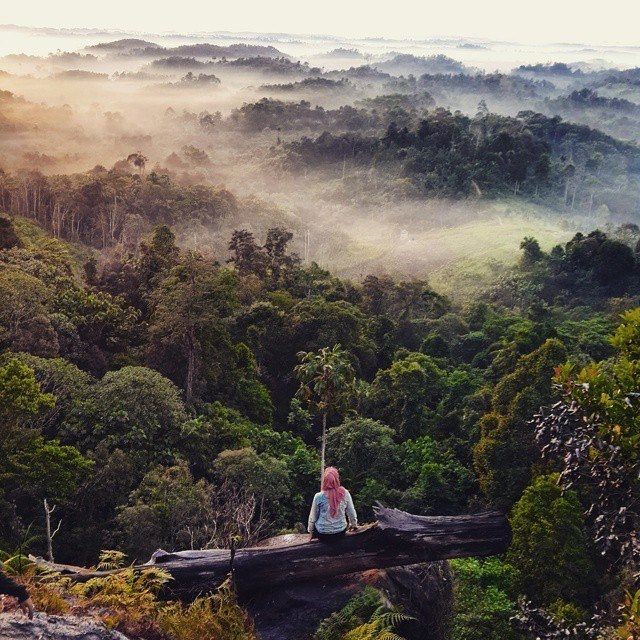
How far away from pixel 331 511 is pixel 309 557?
1.01 meters

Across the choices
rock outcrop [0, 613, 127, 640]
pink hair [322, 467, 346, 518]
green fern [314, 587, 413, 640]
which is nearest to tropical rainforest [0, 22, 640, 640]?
green fern [314, 587, 413, 640]

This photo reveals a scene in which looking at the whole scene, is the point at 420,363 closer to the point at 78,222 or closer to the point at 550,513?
the point at 550,513

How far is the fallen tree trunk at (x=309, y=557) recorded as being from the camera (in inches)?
389

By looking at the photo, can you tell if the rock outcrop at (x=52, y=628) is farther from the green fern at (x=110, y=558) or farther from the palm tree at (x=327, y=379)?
the palm tree at (x=327, y=379)

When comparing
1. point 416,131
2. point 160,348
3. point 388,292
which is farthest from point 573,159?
point 160,348

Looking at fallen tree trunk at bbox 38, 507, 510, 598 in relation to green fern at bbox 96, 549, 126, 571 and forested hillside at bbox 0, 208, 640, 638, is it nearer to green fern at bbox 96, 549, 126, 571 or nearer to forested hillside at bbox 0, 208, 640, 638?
green fern at bbox 96, 549, 126, 571

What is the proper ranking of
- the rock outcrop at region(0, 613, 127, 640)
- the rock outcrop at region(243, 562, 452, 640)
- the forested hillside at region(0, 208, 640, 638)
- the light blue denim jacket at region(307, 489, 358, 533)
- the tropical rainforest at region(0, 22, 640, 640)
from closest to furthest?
1. the rock outcrop at region(0, 613, 127, 640)
2. the tropical rainforest at region(0, 22, 640, 640)
3. the light blue denim jacket at region(307, 489, 358, 533)
4. the rock outcrop at region(243, 562, 452, 640)
5. the forested hillside at region(0, 208, 640, 638)

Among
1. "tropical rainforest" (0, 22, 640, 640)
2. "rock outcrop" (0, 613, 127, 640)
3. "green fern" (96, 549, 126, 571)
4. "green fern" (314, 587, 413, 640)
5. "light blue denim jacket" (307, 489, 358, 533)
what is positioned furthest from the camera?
"light blue denim jacket" (307, 489, 358, 533)

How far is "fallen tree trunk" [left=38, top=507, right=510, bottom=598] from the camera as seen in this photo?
989cm

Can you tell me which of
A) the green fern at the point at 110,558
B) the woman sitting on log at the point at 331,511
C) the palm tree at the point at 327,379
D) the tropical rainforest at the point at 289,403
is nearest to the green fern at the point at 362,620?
the tropical rainforest at the point at 289,403

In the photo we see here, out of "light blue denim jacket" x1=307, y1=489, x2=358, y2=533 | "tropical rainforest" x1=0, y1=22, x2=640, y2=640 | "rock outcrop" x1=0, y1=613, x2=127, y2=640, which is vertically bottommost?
"tropical rainforest" x1=0, y1=22, x2=640, y2=640

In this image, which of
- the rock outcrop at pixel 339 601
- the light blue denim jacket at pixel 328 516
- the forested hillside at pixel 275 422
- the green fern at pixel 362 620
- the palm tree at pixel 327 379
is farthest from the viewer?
the palm tree at pixel 327 379

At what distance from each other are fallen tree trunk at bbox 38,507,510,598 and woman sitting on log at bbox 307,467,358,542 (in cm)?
28

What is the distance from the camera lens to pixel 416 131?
112 metres
